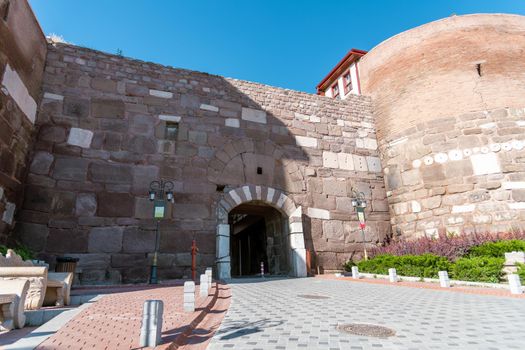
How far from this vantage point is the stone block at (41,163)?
7.62 metres

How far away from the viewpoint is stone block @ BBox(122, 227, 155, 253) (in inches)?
307

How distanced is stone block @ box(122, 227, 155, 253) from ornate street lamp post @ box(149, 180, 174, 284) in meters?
0.18

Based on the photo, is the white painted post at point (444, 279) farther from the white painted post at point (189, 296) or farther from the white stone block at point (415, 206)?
the white painted post at point (189, 296)

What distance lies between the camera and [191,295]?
3699 millimetres

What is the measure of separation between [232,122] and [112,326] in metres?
7.87

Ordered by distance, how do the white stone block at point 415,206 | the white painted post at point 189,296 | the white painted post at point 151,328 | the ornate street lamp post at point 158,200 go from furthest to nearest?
the white stone block at point 415,206, the ornate street lamp post at point 158,200, the white painted post at point 189,296, the white painted post at point 151,328

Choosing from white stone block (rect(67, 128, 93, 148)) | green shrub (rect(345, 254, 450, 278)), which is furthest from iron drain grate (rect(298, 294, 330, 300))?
white stone block (rect(67, 128, 93, 148))

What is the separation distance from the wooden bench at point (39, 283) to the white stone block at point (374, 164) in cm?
989

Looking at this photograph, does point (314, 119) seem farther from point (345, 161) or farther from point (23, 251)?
point (23, 251)

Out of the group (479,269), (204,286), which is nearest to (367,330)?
(204,286)

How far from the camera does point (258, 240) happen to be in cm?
1479

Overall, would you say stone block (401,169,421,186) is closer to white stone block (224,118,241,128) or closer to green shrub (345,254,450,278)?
green shrub (345,254,450,278)

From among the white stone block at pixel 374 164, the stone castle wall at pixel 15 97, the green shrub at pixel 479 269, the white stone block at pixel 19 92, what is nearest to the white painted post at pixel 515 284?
the green shrub at pixel 479 269

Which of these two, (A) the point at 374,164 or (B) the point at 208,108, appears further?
(A) the point at 374,164
